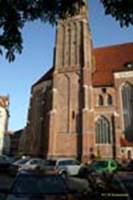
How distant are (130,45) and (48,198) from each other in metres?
46.4

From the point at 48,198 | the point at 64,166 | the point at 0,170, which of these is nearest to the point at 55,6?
the point at 48,198

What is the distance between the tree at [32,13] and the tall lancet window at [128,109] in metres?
34.7

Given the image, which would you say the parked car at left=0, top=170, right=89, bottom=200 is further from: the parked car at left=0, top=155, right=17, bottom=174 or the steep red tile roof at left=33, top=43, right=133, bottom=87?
the steep red tile roof at left=33, top=43, right=133, bottom=87

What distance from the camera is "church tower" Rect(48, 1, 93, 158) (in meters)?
40.0

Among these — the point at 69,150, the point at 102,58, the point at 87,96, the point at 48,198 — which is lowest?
the point at 48,198

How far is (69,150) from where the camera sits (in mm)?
39875

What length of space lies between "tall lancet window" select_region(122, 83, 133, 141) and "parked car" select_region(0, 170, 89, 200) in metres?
34.0

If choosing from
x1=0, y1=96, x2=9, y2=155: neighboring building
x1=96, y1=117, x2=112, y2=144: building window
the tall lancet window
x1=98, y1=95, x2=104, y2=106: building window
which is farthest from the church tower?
x1=0, y1=96, x2=9, y2=155: neighboring building

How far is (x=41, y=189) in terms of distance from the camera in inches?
310

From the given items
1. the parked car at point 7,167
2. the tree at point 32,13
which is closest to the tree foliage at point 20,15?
the tree at point 32,13

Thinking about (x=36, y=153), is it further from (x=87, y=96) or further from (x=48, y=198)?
(x=48, y=198)

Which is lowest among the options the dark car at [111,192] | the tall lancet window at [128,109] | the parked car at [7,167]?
the dark car at [111,192]

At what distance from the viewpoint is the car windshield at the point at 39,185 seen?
7.73m

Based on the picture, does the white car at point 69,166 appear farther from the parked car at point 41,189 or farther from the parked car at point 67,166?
the parked car at point 41,189
